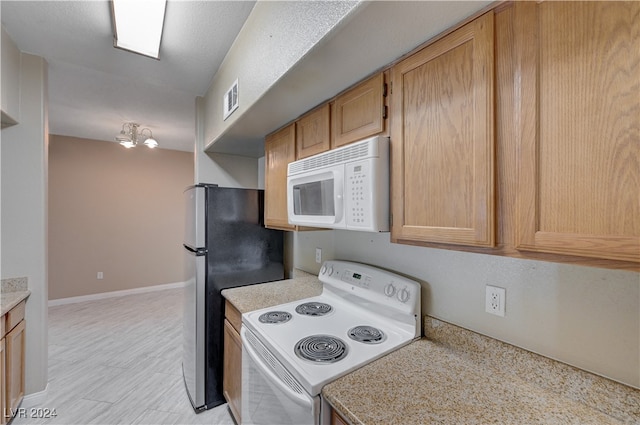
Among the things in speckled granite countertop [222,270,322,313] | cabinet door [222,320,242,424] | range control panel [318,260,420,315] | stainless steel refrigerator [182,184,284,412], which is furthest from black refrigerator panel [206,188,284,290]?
range control panel [318,260,420,315]

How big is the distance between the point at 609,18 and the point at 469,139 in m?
0.37

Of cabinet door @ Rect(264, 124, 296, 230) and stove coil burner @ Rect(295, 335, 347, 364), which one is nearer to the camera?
stove coil burner @ Rect(295, 335, 347, 364)

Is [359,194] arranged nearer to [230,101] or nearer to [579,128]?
[579,128]

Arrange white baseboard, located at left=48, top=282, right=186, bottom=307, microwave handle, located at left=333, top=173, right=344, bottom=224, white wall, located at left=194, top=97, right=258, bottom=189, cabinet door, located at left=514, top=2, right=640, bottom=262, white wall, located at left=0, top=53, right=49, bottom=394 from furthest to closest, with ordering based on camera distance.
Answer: white baseboard, located at left=48, top=282, right=186, bottom=307 → white wall, located at left=194, top=97, right=258, bottom=189 → white wall, located at left=0, top=53, right=49, bottom=394 → microwave handle, located at left=333, top=173, right=344, bottom=224 → cabinet door, located at left=514, top=2, right=640, bottom=262

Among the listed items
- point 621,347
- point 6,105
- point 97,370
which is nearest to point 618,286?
point 621,347

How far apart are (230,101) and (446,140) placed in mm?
1488

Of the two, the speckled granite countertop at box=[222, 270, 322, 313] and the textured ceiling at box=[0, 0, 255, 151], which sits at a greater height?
the textured ceiling at box=[0, 0, 255, 151]

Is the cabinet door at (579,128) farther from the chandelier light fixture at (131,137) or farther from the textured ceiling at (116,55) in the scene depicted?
the chandelier light fixture at (131,137)

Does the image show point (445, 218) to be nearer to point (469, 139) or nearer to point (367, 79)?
point (469, 139)

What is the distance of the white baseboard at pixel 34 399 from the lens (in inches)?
77.5

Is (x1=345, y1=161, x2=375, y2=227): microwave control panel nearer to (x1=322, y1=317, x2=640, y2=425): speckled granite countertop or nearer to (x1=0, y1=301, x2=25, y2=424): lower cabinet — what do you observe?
(x1=322, y1=317, x2=640, y2=425): speckled granite countertop

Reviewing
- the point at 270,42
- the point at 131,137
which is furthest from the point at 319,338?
the point at 131,137

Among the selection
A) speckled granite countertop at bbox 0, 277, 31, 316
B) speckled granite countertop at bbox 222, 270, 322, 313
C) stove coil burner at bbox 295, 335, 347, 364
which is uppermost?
speckled granite countertop at bbox 0, 277, 31, 316

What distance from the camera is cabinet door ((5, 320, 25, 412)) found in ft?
5.74
